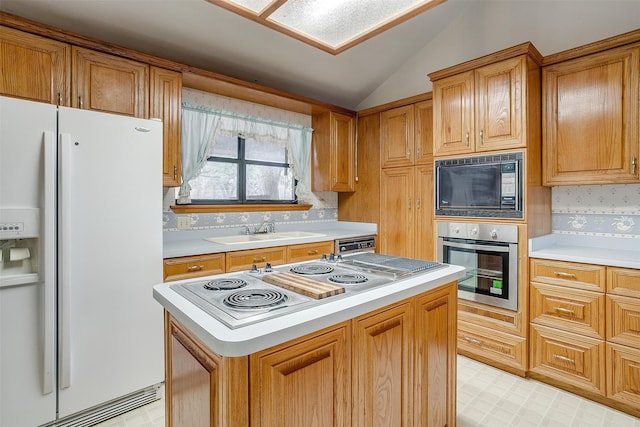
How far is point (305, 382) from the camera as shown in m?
1.05

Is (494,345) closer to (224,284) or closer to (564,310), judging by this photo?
(564,310)

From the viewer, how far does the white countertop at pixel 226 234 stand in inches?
99.5

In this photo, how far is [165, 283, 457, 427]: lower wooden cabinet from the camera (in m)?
0.94

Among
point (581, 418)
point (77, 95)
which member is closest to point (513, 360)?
point (581, 418)

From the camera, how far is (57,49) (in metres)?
2.08

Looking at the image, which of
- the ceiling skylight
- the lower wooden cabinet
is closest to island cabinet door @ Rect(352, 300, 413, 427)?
the lower wooden cabinet

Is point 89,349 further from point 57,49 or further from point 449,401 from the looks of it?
point 449,401

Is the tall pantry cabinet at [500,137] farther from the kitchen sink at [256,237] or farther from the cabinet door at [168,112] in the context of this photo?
the cabinet door at [168,112]

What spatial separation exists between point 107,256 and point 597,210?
3.57 meters

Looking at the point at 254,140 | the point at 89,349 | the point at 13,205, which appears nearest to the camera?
the point at 13,205

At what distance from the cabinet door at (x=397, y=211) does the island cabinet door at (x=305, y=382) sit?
249cm

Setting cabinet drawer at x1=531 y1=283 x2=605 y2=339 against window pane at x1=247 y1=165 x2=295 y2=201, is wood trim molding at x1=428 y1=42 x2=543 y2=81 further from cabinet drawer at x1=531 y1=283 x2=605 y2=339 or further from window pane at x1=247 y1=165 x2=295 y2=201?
window pane at x1=247 y1=165 x2=295 y2=201

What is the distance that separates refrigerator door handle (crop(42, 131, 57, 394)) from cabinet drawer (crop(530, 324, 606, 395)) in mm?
3104

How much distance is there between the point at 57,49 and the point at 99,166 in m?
0.86
